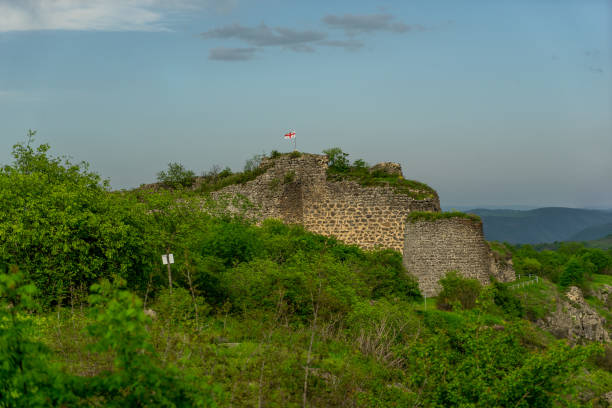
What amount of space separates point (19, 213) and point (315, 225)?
15.7 metres

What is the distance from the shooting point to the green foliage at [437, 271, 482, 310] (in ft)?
81.7

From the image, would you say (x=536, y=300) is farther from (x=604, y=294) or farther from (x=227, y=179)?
(x=604, y=294)

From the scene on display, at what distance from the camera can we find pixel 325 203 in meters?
31.3

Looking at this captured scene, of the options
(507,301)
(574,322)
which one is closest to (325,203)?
(507,301)

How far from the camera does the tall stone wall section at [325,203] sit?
2947 cm

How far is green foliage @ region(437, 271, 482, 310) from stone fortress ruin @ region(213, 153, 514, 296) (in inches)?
15.8

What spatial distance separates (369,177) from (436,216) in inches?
201


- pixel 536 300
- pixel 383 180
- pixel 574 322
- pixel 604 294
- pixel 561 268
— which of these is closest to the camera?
pixel 383 180

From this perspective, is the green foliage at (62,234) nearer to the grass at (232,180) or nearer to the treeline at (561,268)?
the grass at (232,180)

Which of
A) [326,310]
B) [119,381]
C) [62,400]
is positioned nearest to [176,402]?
[119,381]

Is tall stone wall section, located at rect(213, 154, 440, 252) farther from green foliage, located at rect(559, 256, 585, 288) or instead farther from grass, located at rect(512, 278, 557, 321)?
green foliage, located at rect(559, 256, 585, 288)

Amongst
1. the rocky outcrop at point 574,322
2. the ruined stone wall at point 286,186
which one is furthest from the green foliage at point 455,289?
the ruined stone wall at point 286,186

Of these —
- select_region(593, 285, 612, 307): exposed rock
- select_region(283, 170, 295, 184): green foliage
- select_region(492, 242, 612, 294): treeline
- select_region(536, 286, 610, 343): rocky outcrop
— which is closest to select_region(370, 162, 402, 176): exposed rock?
select_region(283, 170, 295, 184): green foliage

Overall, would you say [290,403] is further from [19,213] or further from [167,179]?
[167,179]
